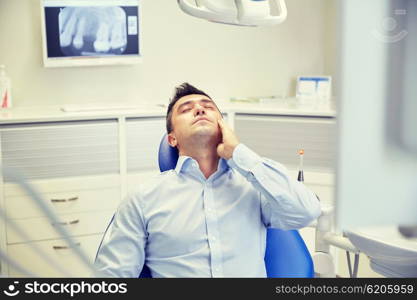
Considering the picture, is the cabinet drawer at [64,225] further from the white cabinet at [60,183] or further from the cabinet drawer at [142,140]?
Answer: the cabinet drawer at [142,140]

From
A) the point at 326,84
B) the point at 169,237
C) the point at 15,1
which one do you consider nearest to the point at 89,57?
the point at 15,1

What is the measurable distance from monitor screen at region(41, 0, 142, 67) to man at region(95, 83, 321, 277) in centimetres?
164

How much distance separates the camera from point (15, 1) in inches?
131

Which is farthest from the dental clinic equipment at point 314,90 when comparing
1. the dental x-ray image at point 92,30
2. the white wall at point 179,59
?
the dental x-ray image at point 92,30

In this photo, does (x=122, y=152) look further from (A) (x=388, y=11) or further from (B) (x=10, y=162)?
(A) (x=388, y=11)

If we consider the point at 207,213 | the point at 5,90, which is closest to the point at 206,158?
the point at 207,213

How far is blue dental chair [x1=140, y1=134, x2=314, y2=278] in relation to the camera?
1766 millimetres

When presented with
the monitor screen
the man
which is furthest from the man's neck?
the monitor screen

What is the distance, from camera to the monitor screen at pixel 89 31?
330 cm

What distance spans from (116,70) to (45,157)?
26.3 inches

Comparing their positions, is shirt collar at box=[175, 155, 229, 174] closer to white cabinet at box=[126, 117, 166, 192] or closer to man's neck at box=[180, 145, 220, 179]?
man's neck at box=[180, 145, 220, 179]

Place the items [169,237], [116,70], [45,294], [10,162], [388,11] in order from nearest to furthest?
[388,11]
[45,294]
[169,237]
[10,162]
[116,70]

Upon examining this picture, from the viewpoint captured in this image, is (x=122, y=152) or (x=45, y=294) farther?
(x=122, y=152)

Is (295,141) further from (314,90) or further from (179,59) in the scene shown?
(179,59)
